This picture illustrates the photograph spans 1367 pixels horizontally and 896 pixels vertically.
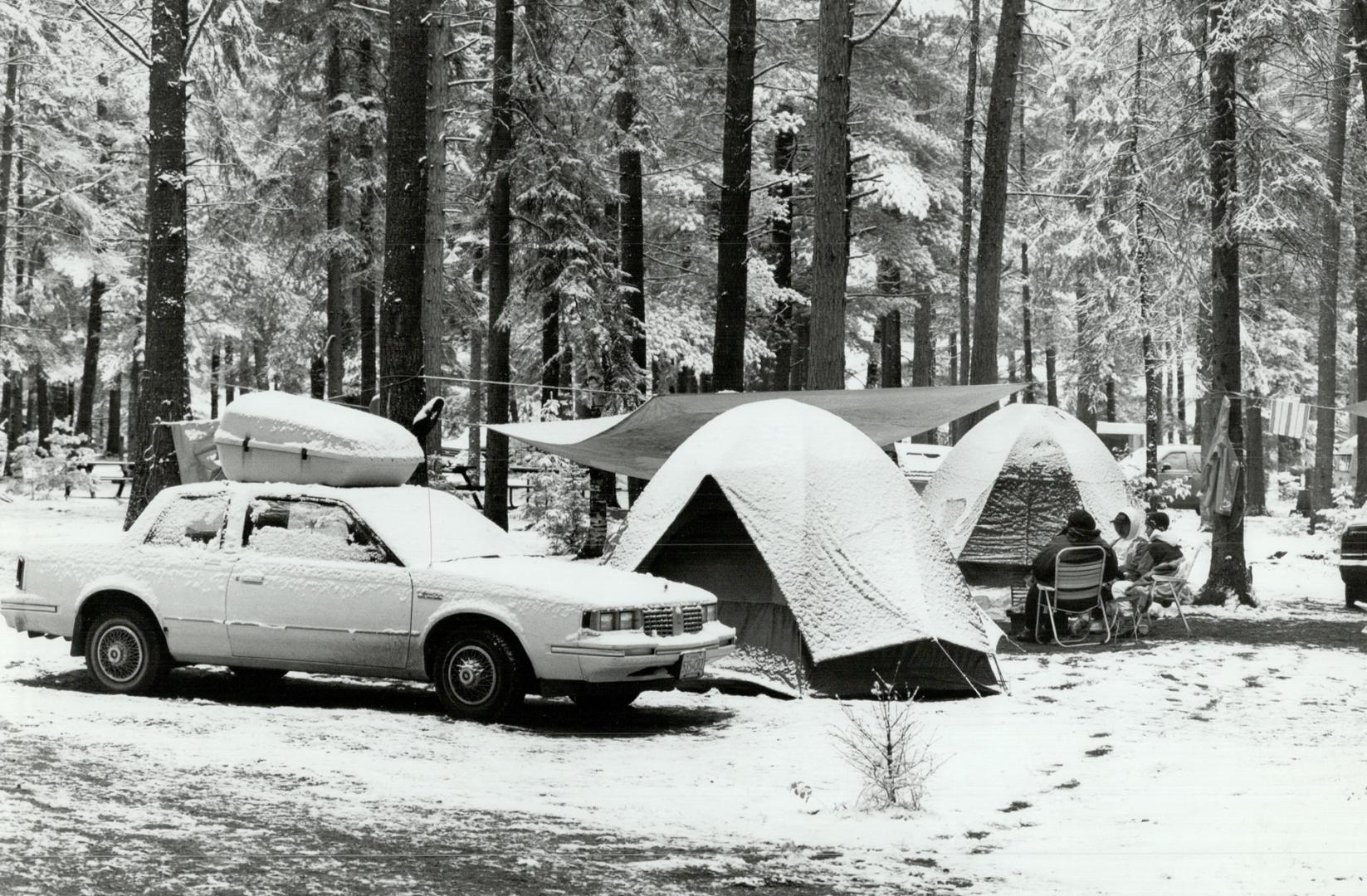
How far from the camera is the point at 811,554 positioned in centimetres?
1083

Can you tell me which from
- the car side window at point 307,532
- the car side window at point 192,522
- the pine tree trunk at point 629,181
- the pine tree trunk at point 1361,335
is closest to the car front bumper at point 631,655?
the car side window at point 307,532

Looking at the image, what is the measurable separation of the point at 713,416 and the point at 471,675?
624 cm

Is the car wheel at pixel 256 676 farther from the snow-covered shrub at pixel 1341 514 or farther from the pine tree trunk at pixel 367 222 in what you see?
the snow-covered shrub at pixel 1341 514

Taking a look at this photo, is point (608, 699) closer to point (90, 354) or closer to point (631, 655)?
point (631, 655)

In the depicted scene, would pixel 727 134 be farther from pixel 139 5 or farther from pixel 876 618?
pixel 876 618

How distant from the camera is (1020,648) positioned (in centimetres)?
1317

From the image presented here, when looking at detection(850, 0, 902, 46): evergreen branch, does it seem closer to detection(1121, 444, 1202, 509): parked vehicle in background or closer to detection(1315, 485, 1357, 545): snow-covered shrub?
detection(1315, 485, 1357, 545): snow-covered shrub

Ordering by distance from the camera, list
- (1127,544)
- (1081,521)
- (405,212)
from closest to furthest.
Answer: (1081,521), (405,212), (1127,544)

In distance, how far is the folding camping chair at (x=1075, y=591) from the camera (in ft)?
43.4

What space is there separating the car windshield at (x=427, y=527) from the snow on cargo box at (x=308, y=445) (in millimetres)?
179

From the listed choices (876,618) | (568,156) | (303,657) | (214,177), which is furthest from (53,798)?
(214,177)

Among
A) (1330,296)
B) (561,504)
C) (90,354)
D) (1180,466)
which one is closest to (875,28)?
(561,504)

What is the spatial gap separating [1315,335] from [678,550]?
3511cm

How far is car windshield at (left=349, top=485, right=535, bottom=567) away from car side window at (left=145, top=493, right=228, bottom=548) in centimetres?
101
